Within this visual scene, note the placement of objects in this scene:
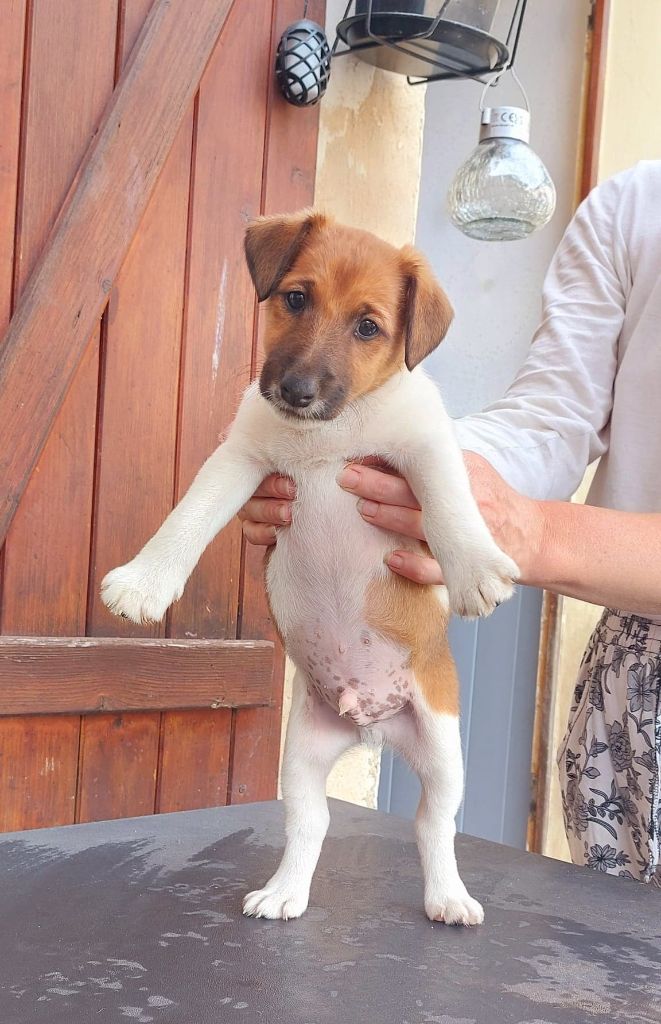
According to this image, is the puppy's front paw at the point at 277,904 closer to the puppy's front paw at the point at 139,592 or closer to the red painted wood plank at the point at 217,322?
the puppy's front paw at the point at 139,592

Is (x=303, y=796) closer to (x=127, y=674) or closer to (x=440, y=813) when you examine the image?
(x=440, y=813)

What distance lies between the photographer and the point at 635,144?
4.36 metres

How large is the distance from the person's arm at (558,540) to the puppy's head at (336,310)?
0.52 ft

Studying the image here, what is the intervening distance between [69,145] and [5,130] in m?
0.17

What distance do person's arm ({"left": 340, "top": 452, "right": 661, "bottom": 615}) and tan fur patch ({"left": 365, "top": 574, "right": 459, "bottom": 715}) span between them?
0.03m

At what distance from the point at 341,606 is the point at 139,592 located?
33 centimetres

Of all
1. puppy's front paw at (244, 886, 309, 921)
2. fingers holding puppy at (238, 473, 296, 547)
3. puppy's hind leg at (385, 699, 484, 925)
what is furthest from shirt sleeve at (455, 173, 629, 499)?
puppy's front paw at (244, 886, 309, 921)

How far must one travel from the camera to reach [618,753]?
201cm

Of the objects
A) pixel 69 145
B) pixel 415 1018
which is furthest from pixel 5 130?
pixel 415 1018

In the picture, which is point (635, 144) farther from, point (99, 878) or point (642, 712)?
point (99, 878)

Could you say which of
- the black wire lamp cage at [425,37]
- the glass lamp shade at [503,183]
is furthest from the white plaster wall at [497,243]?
the black wire lamp cage at [425,37]

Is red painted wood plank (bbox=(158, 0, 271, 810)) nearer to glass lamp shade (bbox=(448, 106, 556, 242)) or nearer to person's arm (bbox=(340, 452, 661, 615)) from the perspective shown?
glass lamp shade (bbox=(448, 106, 556, 242))

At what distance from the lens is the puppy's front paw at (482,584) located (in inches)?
57.4

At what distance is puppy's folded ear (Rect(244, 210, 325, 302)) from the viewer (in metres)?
1.70
